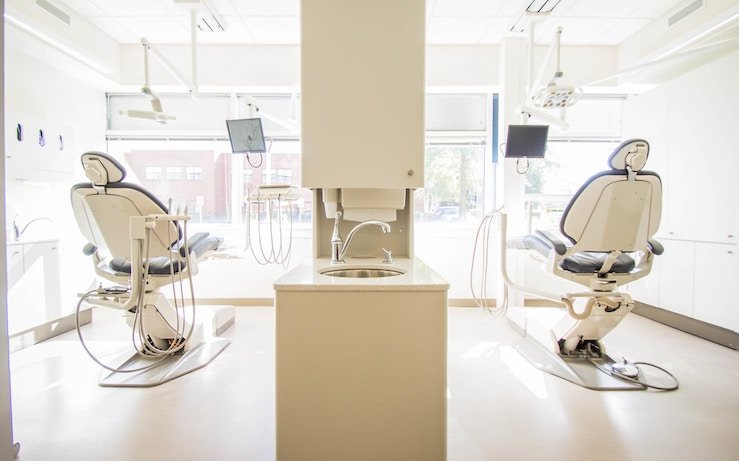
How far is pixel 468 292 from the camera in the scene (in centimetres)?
392

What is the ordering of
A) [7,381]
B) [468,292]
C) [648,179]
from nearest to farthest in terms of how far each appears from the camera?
1. [7,381]
2. [648,179]
3. [468,292]

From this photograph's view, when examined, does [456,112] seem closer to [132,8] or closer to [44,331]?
[132,8]

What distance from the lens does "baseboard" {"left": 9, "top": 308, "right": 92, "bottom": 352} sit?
8.63 ft

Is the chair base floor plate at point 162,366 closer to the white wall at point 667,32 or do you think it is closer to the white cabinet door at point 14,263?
the white cabinet door at point 14,263

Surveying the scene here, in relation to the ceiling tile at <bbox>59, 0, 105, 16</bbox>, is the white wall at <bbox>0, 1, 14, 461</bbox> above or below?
below

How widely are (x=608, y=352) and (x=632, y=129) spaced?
2.45 meters

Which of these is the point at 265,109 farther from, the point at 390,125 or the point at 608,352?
the point at 608,352

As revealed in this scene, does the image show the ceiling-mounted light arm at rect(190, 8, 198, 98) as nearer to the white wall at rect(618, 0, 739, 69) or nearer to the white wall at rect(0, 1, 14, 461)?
the white wall at rect(0, 1, 14, 461)

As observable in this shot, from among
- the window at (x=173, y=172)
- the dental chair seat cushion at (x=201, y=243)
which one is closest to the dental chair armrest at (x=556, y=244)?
the dental chair seat cushion at (x=201, y=243)

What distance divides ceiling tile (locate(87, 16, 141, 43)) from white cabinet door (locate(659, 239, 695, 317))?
573cm

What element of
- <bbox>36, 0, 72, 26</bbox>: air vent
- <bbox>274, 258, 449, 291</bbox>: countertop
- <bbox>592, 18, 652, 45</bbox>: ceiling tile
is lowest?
<bbox>274, 258, 449, 291</bbox>: countertop

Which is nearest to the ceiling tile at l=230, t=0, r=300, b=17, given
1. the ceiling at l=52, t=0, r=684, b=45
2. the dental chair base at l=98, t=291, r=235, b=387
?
the ceiling at l=52, t=0, r=684, b=45

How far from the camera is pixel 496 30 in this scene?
3443 mm

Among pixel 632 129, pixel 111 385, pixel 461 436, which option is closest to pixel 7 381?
pixel 111 385
